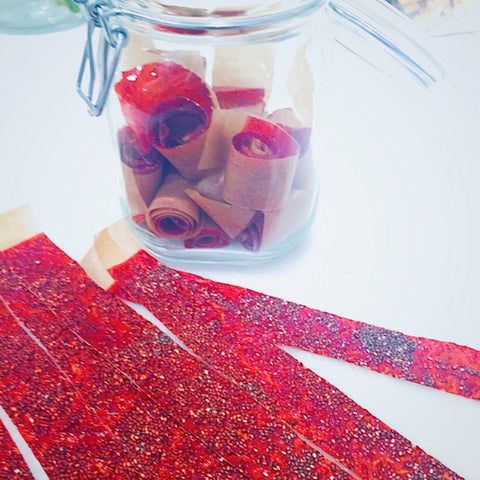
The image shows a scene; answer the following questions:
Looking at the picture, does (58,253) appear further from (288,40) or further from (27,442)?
(288,40)

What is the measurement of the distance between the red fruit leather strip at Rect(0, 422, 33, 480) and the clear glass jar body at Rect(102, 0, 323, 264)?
0.36m

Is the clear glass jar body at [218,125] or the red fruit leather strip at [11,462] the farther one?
the clear glass jar body at [218,125]

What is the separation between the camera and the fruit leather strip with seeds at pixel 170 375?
768 mm

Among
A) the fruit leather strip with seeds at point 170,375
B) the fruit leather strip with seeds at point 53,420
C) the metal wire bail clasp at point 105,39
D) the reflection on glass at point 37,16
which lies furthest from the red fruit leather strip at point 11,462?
the reflection on glass at point 37,16

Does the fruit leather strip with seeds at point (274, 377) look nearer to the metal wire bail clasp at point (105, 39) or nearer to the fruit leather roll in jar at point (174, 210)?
the fruit leather roll in jar at point (174, 210)

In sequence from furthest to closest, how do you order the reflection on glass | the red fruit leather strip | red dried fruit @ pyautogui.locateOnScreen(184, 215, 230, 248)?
the reflection on glass, red dried fruit @ pyautogui.locateOnScreen(184, 215, 230, 248), the red fruit leather strip

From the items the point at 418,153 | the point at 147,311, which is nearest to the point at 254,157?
the point at 147,311

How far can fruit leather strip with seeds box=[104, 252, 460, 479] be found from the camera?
0.77 metres

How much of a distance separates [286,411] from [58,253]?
0.44 metres

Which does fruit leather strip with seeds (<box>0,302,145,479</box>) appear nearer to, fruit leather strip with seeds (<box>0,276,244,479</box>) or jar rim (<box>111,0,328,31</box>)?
fruit leather strip with seeds (<box>0,276,244,479</box>)

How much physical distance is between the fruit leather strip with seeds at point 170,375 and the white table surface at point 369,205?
74 millimetres

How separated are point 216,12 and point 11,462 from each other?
59 centimetres

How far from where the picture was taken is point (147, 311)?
942mm

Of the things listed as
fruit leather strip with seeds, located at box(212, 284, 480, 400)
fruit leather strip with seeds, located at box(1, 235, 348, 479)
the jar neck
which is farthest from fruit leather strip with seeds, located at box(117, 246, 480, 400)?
the jar neck
